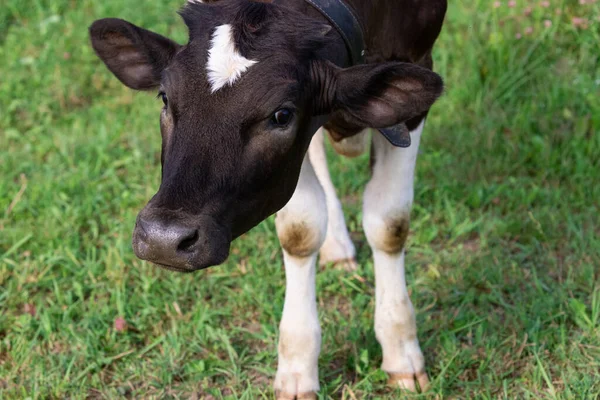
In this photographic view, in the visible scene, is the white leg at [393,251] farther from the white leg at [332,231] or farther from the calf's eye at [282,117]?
the calf's eye at [282,117]

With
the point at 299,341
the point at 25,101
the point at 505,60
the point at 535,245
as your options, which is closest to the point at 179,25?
the point at 25,101

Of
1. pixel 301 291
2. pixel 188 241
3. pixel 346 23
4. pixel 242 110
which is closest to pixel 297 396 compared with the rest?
pixel 301 291

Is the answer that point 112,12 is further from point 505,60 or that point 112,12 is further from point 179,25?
point 505,60

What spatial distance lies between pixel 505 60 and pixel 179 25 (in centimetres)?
250

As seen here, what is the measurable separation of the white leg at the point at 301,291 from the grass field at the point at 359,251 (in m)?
0.14

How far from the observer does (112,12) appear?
6.94 meters

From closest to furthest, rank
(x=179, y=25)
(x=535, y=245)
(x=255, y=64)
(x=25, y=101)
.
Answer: (x=255, y=64) < (x=535, y=245) < (x=25, y=101) < (x=179, y=25)

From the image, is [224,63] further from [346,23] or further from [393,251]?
[393,251]

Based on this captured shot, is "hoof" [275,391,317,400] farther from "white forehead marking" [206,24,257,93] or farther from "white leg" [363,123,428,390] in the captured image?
"white forehead marking" [206,24,257,93]

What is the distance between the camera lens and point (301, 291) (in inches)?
142

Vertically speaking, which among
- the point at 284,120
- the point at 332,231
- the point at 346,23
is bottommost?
the point at 332,231

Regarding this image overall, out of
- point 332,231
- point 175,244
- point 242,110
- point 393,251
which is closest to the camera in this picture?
point 175,244

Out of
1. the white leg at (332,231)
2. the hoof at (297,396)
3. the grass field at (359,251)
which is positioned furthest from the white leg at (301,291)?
the white leg at (332,231)

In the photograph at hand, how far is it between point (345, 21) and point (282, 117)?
0.48 m
